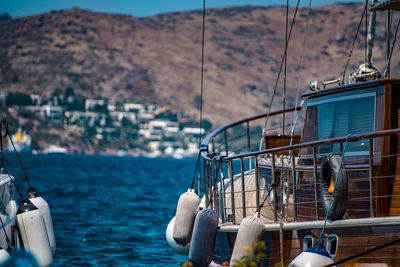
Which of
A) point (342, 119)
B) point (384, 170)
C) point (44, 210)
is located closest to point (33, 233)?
point (44, 210)

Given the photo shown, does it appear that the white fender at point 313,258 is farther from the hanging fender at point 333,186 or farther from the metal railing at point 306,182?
the metal railing at point 306,182

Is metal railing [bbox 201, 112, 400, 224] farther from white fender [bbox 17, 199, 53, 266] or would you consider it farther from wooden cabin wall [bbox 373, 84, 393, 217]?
white fender [bbox 17, 199, 53, 266]

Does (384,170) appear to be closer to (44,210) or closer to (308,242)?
(308,242)

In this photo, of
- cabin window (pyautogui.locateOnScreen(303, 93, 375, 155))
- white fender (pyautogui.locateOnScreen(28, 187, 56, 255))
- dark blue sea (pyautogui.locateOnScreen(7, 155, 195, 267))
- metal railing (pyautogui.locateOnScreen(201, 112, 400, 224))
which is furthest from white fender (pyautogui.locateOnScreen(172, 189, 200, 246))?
dark blue sea (pyautogui.locateOnScreen(7, 155, 195, 267))

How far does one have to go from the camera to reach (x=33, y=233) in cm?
1484

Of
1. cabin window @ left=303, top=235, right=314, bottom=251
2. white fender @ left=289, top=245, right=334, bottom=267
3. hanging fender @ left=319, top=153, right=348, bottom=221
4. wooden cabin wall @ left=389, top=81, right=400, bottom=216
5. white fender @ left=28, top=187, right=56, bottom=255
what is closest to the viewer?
white fender @ left=289, top=245, right=334, bottom=267

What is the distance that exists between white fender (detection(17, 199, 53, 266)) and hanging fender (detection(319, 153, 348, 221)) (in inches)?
193

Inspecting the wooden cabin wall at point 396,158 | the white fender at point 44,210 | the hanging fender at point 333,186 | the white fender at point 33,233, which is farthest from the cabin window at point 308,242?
the white fender at point 44,210

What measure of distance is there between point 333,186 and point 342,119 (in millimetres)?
1458

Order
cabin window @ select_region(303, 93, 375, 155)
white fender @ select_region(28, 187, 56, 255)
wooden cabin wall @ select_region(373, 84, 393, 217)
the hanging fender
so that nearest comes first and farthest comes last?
1. the hanging fender
2. wooden cabin wall @ select_region(373, 84, 393, 217)
3. cabin window @ select_region(303, 93, 375, 155)
4. white fender @ select_region(28, 187, 56, 255)

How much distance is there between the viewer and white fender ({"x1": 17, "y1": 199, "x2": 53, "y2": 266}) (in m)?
14.8

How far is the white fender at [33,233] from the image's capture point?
14.8m

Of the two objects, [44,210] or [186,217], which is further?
→ [44,210]

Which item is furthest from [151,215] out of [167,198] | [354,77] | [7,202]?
[354,77]
